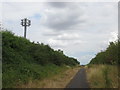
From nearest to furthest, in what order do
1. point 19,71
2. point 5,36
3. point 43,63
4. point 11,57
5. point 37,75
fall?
point 19,71, point 37,75, point 11,57, point 5,36, point 43,63

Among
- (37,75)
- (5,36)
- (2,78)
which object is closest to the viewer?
(2,78)

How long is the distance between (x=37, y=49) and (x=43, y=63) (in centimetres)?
214

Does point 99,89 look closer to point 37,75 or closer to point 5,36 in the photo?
point 37,75

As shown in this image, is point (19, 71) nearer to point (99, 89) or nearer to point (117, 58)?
point (99, 89)

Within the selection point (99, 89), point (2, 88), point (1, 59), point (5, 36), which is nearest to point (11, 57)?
point (1, 59)

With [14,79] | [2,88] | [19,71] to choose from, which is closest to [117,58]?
[19,71]

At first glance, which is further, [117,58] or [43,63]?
[43,63]

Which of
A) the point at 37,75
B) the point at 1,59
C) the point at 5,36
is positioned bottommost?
the point at 37,75

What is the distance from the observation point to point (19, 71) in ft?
63.5

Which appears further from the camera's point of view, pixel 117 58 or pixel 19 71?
pixel 117 58

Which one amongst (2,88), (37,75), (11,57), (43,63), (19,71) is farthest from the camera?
(43,63)

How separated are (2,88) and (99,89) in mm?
5159

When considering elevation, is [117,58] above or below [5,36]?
below

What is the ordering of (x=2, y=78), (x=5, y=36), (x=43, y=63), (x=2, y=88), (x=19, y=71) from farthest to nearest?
(x=43, y=63)
(x=5, y=36)
(x=19, y=71)
(x=2, y=78)
(x=2, y=88)
